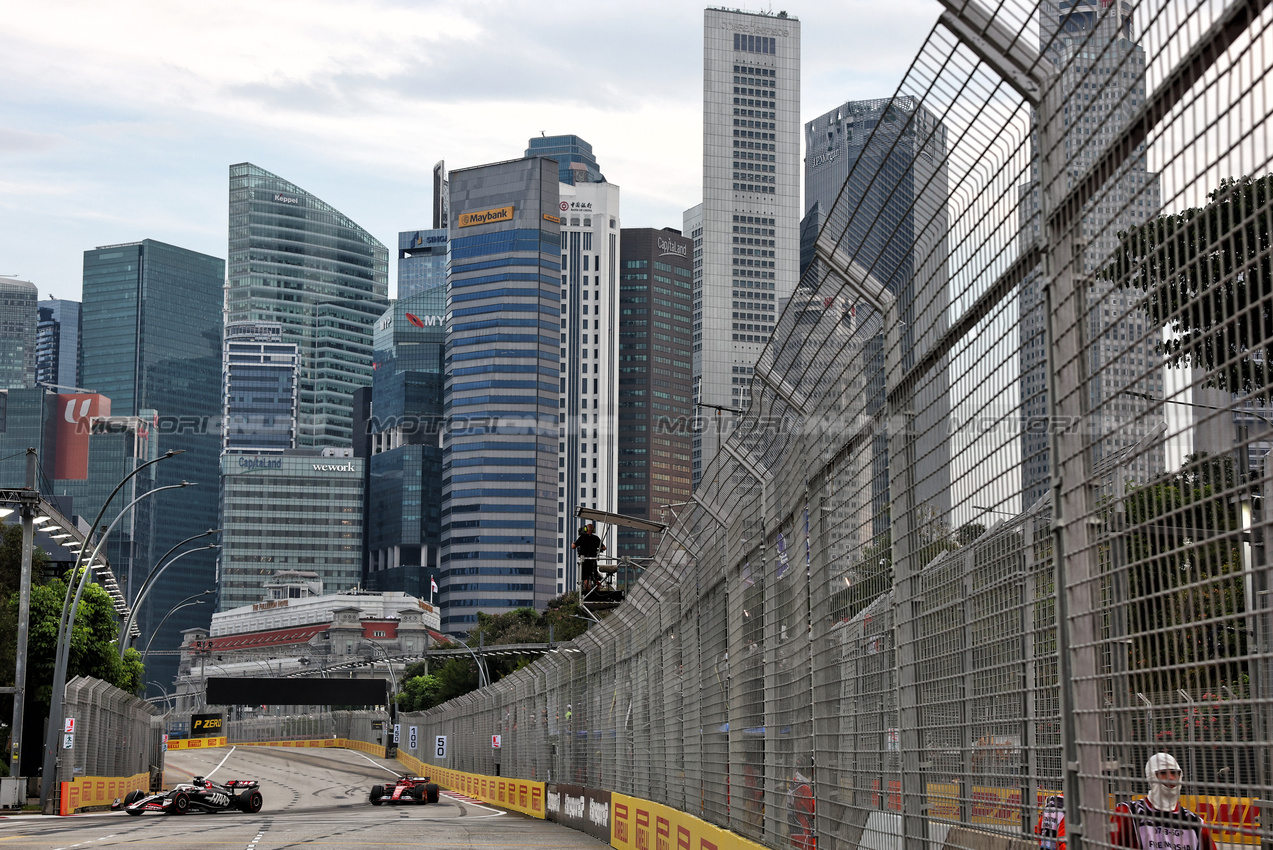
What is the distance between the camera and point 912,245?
18.6 ft

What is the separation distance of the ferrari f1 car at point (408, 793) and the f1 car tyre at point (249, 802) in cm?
298

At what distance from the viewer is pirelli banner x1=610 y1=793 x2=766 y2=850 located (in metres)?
10.6

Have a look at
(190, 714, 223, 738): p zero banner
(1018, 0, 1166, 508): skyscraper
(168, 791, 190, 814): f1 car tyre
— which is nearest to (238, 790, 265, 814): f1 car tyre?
(168, 791, 190, 814): f1 car tyre

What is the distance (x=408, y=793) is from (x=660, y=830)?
22407mm

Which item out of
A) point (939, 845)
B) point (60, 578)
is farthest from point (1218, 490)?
point (60, 578)

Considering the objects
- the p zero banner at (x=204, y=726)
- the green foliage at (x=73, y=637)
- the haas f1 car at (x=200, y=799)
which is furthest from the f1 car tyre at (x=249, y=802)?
the p zero banner at (x=204, y=726)

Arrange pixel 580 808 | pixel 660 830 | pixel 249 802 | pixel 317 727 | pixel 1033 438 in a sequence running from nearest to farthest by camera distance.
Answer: pixel 1033 438 → pixel 660 830 → pixel 580 808 → pixel 249 802 → pixel 317 727

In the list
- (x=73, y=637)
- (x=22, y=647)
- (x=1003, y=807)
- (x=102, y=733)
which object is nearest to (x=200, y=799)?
(x=102, y=733)

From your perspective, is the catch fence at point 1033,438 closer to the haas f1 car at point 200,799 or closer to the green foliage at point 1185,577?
the green foliage at point 1185,577

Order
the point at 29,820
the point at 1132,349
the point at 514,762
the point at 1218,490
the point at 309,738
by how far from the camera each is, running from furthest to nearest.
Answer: the point at 309,738 → the point at 514,762 → the point at 29,820 → the point at 1132,349 → the point at 1218,490

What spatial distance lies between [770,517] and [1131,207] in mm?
5693

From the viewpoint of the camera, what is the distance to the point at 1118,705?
362 centimetres

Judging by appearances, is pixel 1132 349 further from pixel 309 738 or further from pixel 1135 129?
pixel 309 738

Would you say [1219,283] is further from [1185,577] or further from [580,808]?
[580,808]
